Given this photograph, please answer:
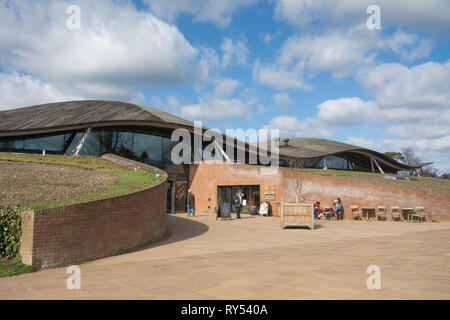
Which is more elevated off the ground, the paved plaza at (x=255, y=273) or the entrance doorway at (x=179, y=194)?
the entrance doorway at (x=179, y=194)

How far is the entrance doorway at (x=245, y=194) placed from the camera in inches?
896

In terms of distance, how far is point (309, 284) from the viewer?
5.46 m

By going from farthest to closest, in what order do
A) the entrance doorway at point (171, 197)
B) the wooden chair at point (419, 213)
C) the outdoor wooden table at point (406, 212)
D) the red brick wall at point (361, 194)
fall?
the entrance doorway at point (171, 197) < the red brick wall at point (361, 194) < the outdoor wooden table at point (406, 212) < the wooden chair at point (419, 213)

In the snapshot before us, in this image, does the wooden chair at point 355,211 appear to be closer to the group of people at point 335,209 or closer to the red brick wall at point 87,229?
the group of people at point 335,209

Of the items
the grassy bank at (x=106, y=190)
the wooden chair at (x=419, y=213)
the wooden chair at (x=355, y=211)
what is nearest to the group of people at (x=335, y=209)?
the wooden chair at (x=355, y=211)

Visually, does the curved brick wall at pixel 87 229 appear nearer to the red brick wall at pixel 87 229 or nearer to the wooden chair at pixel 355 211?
the red brick wall at pixel 87 229

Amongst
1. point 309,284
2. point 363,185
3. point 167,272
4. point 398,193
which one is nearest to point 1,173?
point 167,272

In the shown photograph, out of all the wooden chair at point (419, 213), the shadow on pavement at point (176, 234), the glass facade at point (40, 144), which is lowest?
the shadow on pavement at point (176, 234)

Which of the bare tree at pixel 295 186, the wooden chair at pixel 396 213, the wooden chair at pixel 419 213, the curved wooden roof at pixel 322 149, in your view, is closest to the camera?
the wooden chair at pixel 419 213

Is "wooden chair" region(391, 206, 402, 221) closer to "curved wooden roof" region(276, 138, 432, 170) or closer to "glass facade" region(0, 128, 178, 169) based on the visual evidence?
"glass facade" region(0, 128, 178, 169)

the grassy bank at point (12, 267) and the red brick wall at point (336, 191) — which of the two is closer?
the grassy bank at point (12, 267)

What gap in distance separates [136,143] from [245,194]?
9384 millimetres
